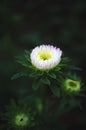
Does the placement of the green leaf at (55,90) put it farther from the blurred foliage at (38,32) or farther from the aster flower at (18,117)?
the blurred foliage at (38,32)

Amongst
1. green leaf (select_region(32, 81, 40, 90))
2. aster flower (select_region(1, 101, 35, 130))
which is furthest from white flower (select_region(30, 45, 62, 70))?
aster flower (select_region(1, 101, 35, 130))

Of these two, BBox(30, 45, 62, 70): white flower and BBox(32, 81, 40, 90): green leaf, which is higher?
BBox(30, 45, 62, 70): white flower

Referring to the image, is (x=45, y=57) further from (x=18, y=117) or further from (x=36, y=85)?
(x=18, y=117)

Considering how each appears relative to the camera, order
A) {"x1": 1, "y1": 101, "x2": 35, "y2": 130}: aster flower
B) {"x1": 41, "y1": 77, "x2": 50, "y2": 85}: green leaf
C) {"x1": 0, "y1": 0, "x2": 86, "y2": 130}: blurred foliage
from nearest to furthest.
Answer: {"x1": 41, "y1": 77, "x2": 50, "y2": 85}: green leaf < {"x1": 1, "y1": 101, "x2": 35, "y2": 130}: aster flower < {"x1": 0, "y1": 0, "x2": 86, "y2": 130}: blurred foliage

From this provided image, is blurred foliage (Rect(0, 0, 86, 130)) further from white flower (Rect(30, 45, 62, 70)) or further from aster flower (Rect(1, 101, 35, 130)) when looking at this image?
white flower (Rect(30, 45, 62, 70))

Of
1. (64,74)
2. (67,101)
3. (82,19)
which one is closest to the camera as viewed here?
(64,74)

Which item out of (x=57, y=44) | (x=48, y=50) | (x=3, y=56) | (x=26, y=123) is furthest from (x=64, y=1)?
(x=26, y=123)

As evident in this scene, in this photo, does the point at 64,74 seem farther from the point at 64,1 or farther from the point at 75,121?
the point at 64,1

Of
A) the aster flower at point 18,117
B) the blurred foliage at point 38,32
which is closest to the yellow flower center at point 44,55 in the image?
the aster flower at point 18,117
